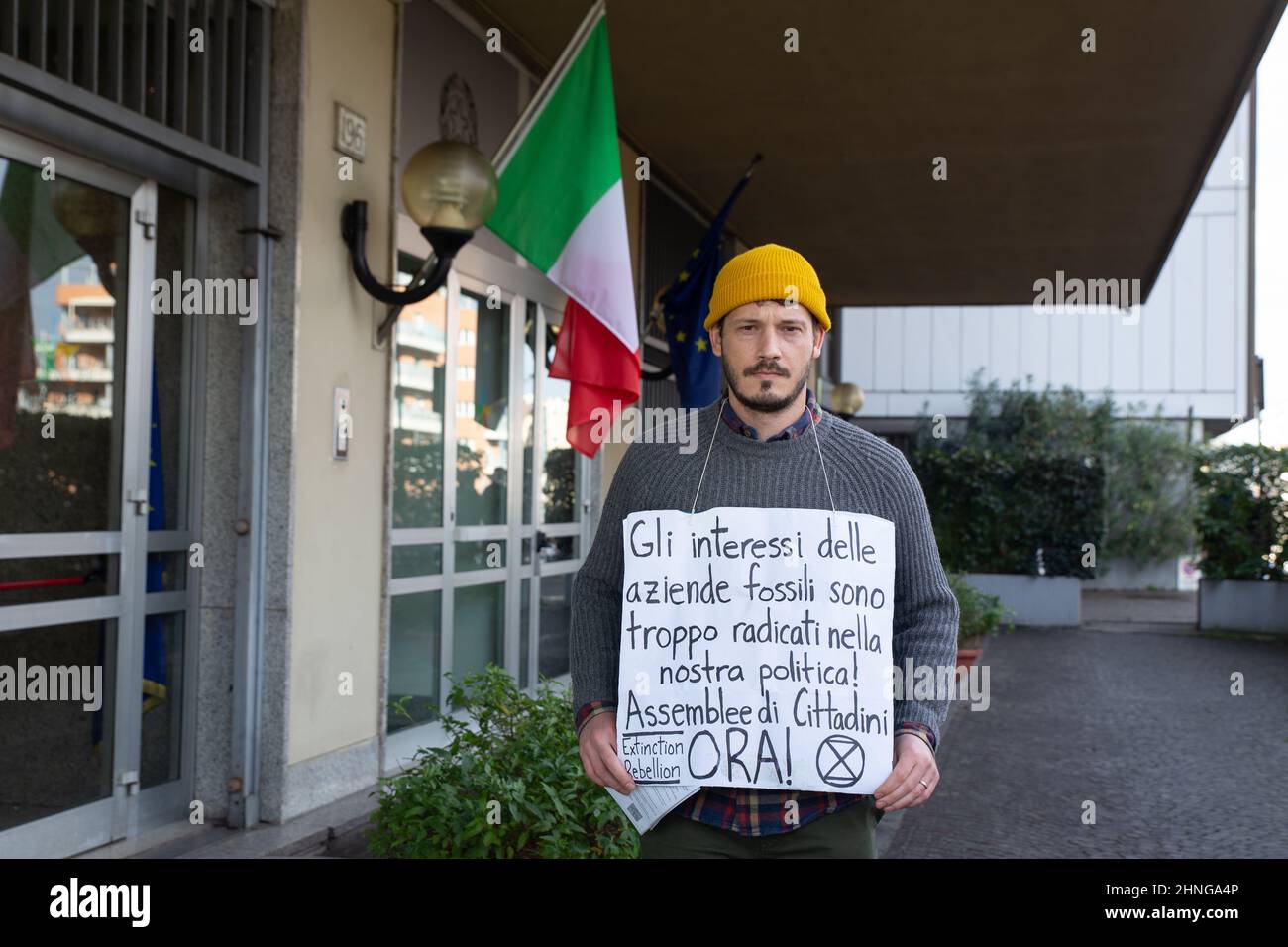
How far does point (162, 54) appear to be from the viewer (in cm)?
458

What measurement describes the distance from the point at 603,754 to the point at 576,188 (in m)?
4.35

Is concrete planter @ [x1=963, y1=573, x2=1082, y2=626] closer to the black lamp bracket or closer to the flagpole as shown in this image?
the flagpole

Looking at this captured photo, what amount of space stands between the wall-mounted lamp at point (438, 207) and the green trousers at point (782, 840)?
3.60 meters

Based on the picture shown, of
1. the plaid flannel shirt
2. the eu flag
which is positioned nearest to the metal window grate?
the plaid flannel shirt

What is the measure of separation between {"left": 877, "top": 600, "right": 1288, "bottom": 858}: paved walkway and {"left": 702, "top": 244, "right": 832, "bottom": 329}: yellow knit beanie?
3669 millimetres

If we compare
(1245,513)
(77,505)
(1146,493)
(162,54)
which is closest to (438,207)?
(162,54)

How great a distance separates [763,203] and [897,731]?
9237 millimetres

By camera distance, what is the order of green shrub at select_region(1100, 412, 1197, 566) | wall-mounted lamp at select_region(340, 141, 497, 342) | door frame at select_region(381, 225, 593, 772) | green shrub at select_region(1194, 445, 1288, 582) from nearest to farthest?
wall-mounted lamp at select_region(340, 141, 497, 342) → door frame at select_region(381, 225, 593, 772) → green shrub at select_region(1194, 445, 1288, 582) → green shrub at select_region(1100, 412, 1197, 566)

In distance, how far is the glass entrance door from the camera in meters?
4.29

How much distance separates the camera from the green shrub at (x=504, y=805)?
4.07 metres

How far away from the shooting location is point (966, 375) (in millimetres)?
26234

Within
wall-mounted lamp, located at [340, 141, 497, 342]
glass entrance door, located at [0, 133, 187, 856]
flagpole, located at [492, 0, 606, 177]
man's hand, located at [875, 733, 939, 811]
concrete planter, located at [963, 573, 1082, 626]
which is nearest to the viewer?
man's hand, located at [875, 733, 939, 811]

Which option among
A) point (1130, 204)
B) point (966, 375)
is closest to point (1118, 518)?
point (966, 375)

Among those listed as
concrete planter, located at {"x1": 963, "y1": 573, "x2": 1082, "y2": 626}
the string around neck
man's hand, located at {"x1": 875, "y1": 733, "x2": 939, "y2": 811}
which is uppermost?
the string around neck
